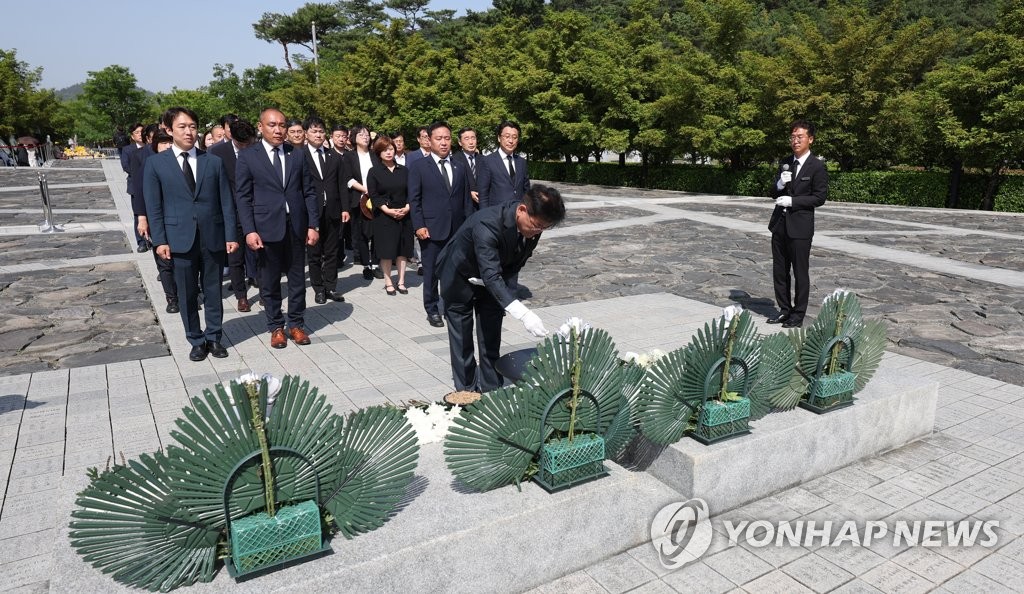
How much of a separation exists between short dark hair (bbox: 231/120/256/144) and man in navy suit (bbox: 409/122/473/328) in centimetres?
200

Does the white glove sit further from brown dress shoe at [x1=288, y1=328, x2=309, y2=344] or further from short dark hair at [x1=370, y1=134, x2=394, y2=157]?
short dark hair at [x1=370, y1=134, x2=394, y2=157]

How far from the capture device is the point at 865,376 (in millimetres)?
3816

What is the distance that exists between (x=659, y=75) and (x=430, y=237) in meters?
18.7

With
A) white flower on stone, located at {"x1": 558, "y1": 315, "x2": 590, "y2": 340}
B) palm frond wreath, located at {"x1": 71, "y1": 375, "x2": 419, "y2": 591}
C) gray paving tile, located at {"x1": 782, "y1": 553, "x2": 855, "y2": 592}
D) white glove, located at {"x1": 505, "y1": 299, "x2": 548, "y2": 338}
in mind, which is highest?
white flower on stone, located at {"x1": 558, "y1": 315, "x2": 590, "y2": 340}

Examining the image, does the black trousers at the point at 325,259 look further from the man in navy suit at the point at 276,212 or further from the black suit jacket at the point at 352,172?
the man in navy suit at the point at 276,212

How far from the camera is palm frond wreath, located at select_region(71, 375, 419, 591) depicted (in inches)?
80.3

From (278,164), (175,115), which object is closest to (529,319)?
(278,164)

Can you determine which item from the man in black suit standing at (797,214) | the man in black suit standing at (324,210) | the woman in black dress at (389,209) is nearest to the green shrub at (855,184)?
the man in black suit standing at (797,214)

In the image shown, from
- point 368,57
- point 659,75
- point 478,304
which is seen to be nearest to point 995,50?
point 659,75

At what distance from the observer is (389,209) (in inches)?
309

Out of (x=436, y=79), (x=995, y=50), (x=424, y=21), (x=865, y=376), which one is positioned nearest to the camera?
(x=865, y=376)

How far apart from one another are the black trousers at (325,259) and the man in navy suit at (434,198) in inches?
63.4

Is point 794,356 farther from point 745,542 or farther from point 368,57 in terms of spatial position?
point 368,57

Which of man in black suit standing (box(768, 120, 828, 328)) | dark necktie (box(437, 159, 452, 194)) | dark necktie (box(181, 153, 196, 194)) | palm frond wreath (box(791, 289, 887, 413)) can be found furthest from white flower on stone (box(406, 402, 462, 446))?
man in black suit standing (box(768, 120, 828, 328))
